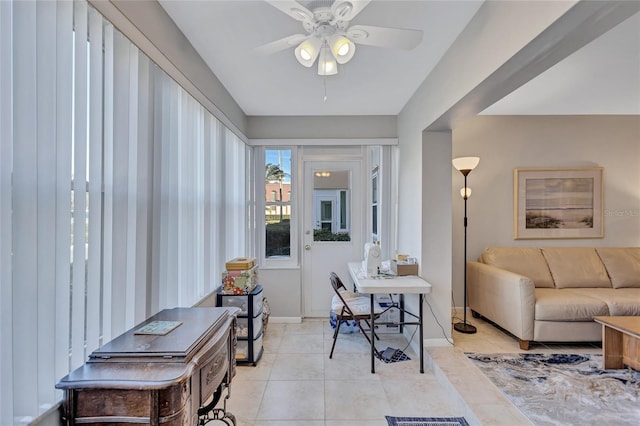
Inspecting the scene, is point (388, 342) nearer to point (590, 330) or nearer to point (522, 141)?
point (590, 330)

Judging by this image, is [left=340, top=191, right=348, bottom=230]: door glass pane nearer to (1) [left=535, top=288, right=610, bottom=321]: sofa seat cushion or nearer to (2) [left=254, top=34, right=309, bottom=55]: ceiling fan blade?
(1) [left=535, top=288, right=610, bottom=321]: sofa seat cushion

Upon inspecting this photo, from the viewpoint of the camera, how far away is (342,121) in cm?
373

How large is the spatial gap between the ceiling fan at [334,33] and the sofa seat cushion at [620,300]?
9.98 ft

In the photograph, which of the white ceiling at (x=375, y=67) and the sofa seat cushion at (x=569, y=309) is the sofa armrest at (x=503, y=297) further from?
the white ceiling at (x=375, y=67)

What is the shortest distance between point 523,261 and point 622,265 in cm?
105

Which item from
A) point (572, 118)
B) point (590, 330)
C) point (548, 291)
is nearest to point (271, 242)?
point (548, 291)

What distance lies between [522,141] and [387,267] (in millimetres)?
2397

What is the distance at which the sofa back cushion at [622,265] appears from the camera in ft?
10.6

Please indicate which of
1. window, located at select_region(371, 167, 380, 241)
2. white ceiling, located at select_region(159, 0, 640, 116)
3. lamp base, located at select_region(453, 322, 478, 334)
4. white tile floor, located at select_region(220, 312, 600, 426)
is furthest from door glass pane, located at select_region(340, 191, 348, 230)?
lamp base, located at select_region(453, 322, 478, 334)

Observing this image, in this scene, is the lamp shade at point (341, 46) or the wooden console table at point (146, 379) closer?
the wooden console table at point (146, 379)

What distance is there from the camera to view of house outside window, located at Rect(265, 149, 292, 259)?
377cm

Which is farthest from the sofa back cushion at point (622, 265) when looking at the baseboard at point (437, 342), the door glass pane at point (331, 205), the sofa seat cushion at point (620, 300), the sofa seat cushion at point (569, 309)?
the door glass pane at point (331, 205)

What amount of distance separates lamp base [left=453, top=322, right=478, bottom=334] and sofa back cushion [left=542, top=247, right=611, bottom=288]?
107 centimetres

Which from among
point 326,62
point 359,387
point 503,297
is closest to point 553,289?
point 503,297
